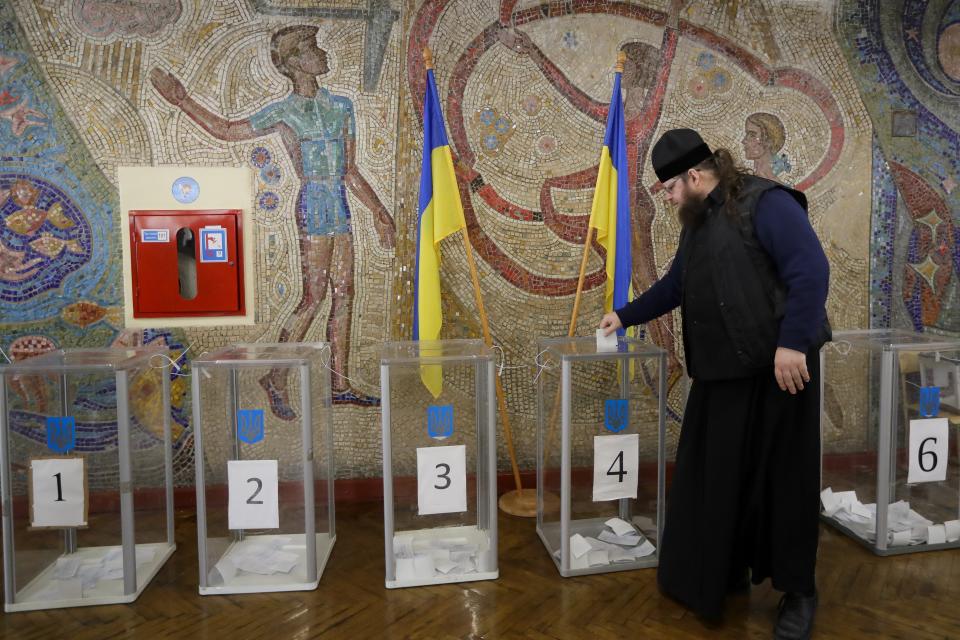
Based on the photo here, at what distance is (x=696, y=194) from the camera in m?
1.97

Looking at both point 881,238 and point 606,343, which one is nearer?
point 606,343

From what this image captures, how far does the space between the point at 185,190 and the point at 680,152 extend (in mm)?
2097

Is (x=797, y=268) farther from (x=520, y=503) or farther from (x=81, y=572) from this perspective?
(x=81, y=572)

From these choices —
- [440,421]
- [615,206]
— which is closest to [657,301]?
[615,206]

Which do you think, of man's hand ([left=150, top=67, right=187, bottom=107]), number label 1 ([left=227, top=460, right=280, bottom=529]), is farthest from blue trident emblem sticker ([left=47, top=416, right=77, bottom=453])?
man's hand ([left=150, top=67, right=187, bottom=107])

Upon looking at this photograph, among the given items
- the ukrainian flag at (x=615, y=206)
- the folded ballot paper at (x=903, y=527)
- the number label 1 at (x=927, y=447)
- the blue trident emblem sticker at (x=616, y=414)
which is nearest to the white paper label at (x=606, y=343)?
the blue trident emblem sticker at (x=616, y=414)

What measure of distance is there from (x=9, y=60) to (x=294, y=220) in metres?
1.33

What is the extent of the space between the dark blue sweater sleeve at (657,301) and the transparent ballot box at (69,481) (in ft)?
5.72

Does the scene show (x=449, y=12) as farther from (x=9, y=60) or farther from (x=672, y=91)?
(x=9, y=60)

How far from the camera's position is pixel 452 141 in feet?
9.67

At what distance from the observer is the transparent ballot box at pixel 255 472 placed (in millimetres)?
2137

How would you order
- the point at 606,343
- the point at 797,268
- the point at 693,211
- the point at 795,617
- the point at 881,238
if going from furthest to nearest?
the point at 881,238
the point at 606,343
the point at 693,211
the point at 795,617
the point at 797,268

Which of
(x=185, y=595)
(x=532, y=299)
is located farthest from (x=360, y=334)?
(x=185, y=595)

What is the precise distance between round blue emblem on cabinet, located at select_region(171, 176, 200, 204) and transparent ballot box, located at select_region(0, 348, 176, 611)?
0.91m
